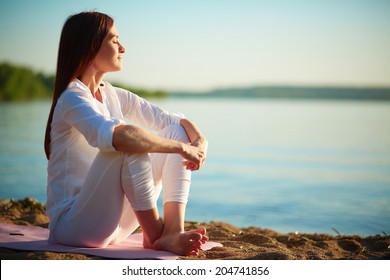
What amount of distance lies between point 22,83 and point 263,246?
12555 millimetres

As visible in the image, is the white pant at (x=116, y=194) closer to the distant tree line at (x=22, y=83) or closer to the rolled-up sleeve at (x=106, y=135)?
the rolled-up sleeve at (x=106, y=135)

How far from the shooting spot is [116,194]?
1.99 metres

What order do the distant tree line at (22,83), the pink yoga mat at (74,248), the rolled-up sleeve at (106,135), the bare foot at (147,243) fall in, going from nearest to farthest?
the rolled-up sleeve at (106,135), the pink yoga mat at (74,248), the bare foot at (147,243), the distant tree line at (22,83)

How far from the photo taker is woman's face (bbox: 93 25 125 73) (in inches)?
84.7

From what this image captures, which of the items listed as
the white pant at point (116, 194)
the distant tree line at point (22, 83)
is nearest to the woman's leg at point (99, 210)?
the white pant at point (116, 194)

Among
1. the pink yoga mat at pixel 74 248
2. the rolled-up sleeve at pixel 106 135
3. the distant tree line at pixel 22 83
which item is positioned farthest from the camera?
the distant tree line at pixel 22 83

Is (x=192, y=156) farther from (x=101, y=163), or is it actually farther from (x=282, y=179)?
(x=282, y=179)

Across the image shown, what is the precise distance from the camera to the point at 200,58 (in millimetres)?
15109

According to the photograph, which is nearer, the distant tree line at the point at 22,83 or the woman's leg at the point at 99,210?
the woman's leg at the point at 99,210

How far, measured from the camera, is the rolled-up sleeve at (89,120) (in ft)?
6.18

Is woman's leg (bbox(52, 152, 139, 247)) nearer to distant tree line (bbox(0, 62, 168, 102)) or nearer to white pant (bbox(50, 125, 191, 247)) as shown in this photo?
white pant (bbox(50, 125, 191, 247))

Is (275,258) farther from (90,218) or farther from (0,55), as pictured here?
(0,55)
